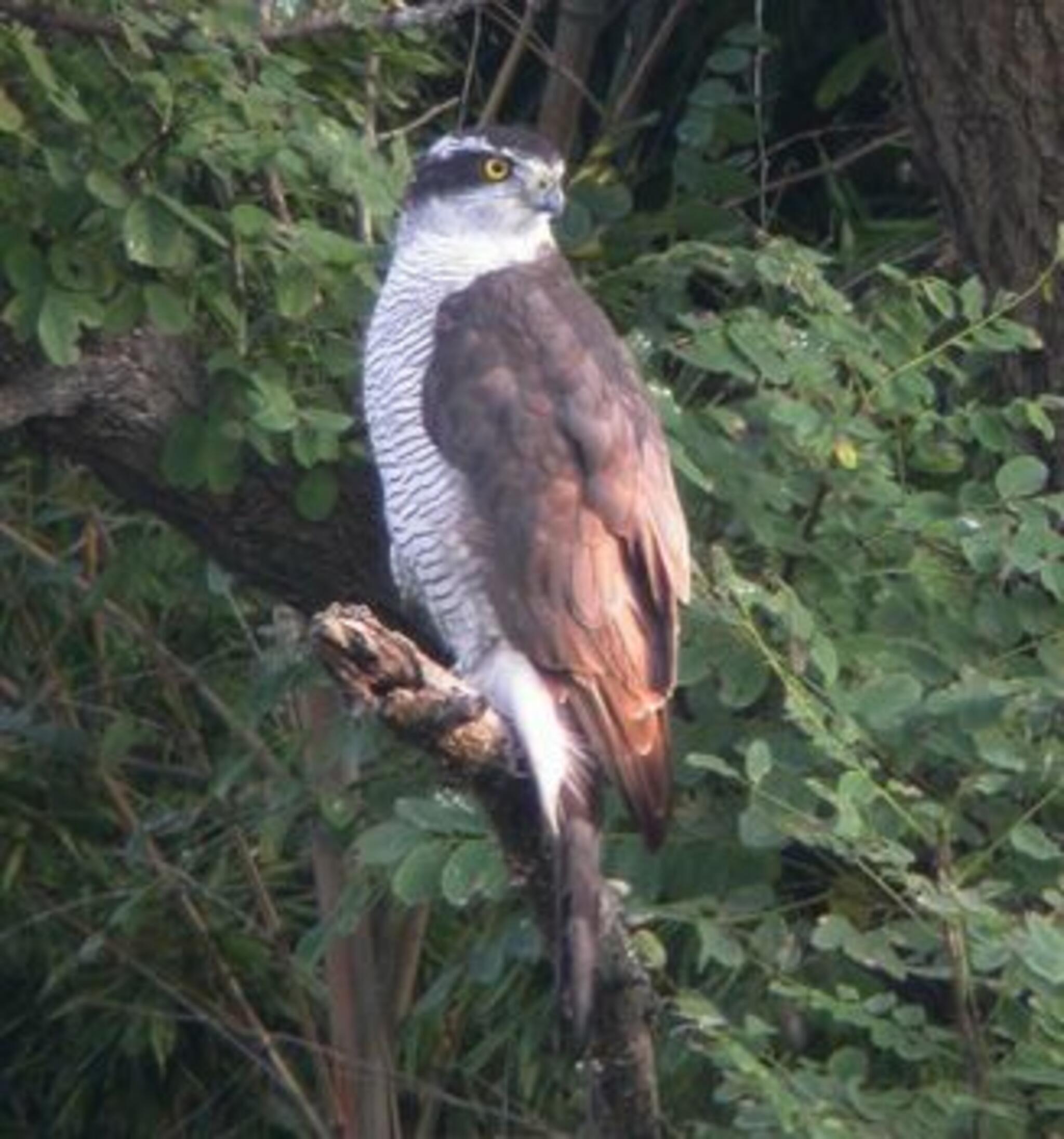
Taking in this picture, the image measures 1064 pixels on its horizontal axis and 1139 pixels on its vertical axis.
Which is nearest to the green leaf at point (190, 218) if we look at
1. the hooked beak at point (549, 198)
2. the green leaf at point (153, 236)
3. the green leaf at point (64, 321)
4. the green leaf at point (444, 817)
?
the green leaf at point (153, 236)

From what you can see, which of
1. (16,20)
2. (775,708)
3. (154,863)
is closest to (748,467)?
(775,708)

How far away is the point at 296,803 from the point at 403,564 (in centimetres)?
86

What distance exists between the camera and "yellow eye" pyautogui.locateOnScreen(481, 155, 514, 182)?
5.06 metres

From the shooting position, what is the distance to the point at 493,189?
5.05 m

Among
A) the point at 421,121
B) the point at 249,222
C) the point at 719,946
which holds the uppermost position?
the point at 249,222

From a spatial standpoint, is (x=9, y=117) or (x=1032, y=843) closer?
(x=1032, y=843)

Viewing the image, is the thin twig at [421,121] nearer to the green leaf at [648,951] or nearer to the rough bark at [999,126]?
the rough bark at [999,126]

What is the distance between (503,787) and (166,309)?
1.09m

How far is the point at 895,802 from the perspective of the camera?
4.51 meters

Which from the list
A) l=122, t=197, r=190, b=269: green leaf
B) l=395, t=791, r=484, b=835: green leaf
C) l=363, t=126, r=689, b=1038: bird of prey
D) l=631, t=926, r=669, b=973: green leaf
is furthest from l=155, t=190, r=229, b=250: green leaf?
l=631, t=926, r=669, b=973: green leaf

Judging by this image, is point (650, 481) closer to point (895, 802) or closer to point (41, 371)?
point (895, 802)

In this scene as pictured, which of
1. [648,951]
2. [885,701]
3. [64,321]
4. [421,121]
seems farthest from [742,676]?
[421,121]

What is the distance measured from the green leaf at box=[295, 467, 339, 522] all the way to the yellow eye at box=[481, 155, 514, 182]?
43cm

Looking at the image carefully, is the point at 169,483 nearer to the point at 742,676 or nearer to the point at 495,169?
the point at 495,169
